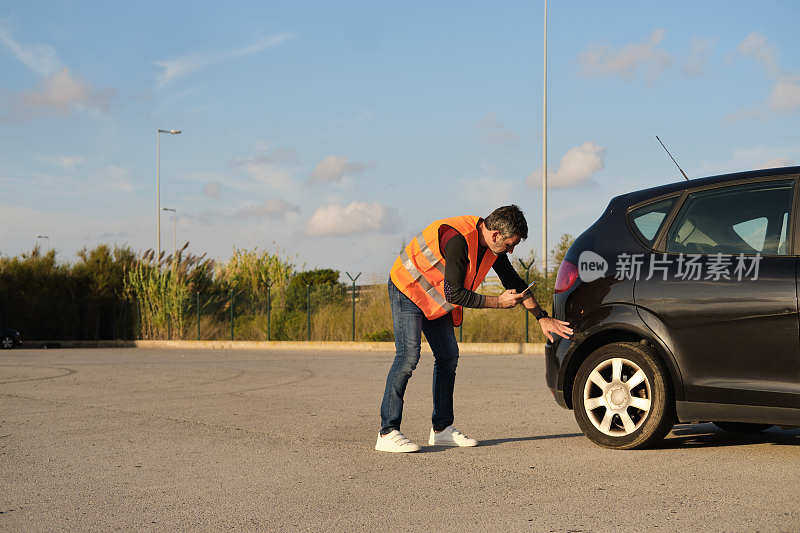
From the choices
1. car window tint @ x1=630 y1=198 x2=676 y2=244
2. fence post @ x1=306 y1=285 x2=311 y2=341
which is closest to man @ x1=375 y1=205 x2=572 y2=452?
car window tint @ x1=630 y1=198 x2=676 y2=244

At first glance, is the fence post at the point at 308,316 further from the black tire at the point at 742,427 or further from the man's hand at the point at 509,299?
the man's hand at the point at 509,299

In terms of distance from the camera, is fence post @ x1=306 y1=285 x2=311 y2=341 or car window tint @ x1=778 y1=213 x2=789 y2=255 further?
fence post @ x1=306 y1=285 x2=311 y2=341

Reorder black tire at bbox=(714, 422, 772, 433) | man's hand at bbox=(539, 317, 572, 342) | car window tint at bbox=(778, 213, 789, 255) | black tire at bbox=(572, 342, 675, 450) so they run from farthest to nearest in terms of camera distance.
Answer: black tire at bbox=(714, 422, 772, 433) < man's hand at bbox=(539, 317, 572, 342) < black tire at bbox=(572, 342, 675, 450) < car window tint at bbox=(778, 213, 789, 255)

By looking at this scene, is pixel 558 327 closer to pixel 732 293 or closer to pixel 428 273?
pixel 428 273

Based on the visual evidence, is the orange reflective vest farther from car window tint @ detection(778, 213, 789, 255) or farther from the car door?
car window tint @ detection(778, 213, 789, 255)

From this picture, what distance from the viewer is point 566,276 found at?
252 inches

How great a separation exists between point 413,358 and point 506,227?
45.0 inches

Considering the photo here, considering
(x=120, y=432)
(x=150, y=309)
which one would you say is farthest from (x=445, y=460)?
(x=150, y=309)

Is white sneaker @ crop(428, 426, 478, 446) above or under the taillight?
under

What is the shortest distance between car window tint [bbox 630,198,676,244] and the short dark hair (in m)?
0.79

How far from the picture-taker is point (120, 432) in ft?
24.2

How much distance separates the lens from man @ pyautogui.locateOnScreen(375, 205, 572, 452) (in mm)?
6125

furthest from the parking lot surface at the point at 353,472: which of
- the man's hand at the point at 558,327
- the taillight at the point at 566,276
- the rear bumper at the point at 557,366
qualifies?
the taillight at the point at 566,276

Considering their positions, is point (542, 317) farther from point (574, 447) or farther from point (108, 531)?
point (108, 531)
